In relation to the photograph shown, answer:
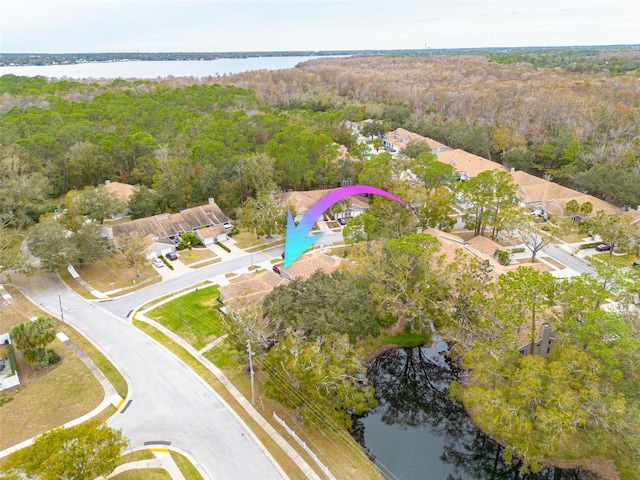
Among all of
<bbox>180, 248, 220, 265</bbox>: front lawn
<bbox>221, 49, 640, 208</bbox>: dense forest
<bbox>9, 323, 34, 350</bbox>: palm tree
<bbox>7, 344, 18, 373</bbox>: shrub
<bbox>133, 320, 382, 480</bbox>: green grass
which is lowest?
<bbox>133, 320, 382, 480</bbox>: green grass

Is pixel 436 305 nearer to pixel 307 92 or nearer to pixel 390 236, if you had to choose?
pixel 390 236

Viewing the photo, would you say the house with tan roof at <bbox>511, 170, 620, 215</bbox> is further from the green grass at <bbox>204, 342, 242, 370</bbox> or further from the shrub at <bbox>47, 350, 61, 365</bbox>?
the shrub at <bbox>47, 350, 61, 365</bbox>

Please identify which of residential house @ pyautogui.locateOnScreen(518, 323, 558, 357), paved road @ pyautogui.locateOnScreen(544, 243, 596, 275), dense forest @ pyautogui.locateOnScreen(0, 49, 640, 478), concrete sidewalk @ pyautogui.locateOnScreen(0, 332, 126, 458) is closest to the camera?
dense forest @ pyautogui.locateOnScreen(0, 49, 640, 478)

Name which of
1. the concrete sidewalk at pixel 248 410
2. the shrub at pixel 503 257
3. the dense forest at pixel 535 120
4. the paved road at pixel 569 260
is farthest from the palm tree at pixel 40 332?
the dense forest at pixel 535 120

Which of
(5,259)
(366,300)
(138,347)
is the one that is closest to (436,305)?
(366,300)

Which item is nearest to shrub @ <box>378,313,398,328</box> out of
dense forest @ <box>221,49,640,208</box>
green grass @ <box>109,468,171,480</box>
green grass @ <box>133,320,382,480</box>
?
green grass @ <box>133,320,382,480</box>

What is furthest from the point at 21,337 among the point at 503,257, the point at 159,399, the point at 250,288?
the point at 503,257
